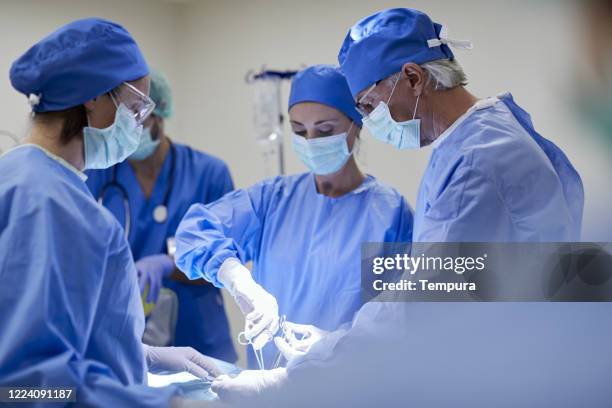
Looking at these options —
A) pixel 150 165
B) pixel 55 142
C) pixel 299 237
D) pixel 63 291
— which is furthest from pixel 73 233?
pixel 150 165

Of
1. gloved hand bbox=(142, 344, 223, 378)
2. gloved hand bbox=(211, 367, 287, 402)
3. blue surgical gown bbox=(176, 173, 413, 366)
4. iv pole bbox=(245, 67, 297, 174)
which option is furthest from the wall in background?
gloved hand bbox=(211, 367, 287, 402)

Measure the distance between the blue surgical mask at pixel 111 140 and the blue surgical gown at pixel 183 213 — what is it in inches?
33.3

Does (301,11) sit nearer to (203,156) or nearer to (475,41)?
(475,41)

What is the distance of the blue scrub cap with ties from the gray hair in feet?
0.04

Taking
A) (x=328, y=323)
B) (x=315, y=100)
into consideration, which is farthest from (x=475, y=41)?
(x=328, y=323)

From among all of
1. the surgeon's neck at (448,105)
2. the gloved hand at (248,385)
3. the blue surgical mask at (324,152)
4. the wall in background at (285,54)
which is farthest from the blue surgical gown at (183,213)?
the surgeon's neck at (448,105)

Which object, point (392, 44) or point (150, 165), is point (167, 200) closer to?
point (150, 165)

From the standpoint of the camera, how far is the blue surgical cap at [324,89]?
196 cm

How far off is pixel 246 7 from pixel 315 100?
0.42 m

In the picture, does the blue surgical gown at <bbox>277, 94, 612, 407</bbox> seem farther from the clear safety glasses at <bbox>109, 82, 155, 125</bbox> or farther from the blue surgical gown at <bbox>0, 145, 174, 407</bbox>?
the clear safety glasses at <bbox>109, 82, 155, 125</bbox>

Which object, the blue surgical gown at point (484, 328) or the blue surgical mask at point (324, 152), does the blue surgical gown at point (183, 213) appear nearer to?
the blue surgical mask at point (324, 152)

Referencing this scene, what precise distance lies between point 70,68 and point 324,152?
742 millimetres

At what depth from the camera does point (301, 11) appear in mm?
2080

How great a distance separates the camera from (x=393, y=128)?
1.68 m
